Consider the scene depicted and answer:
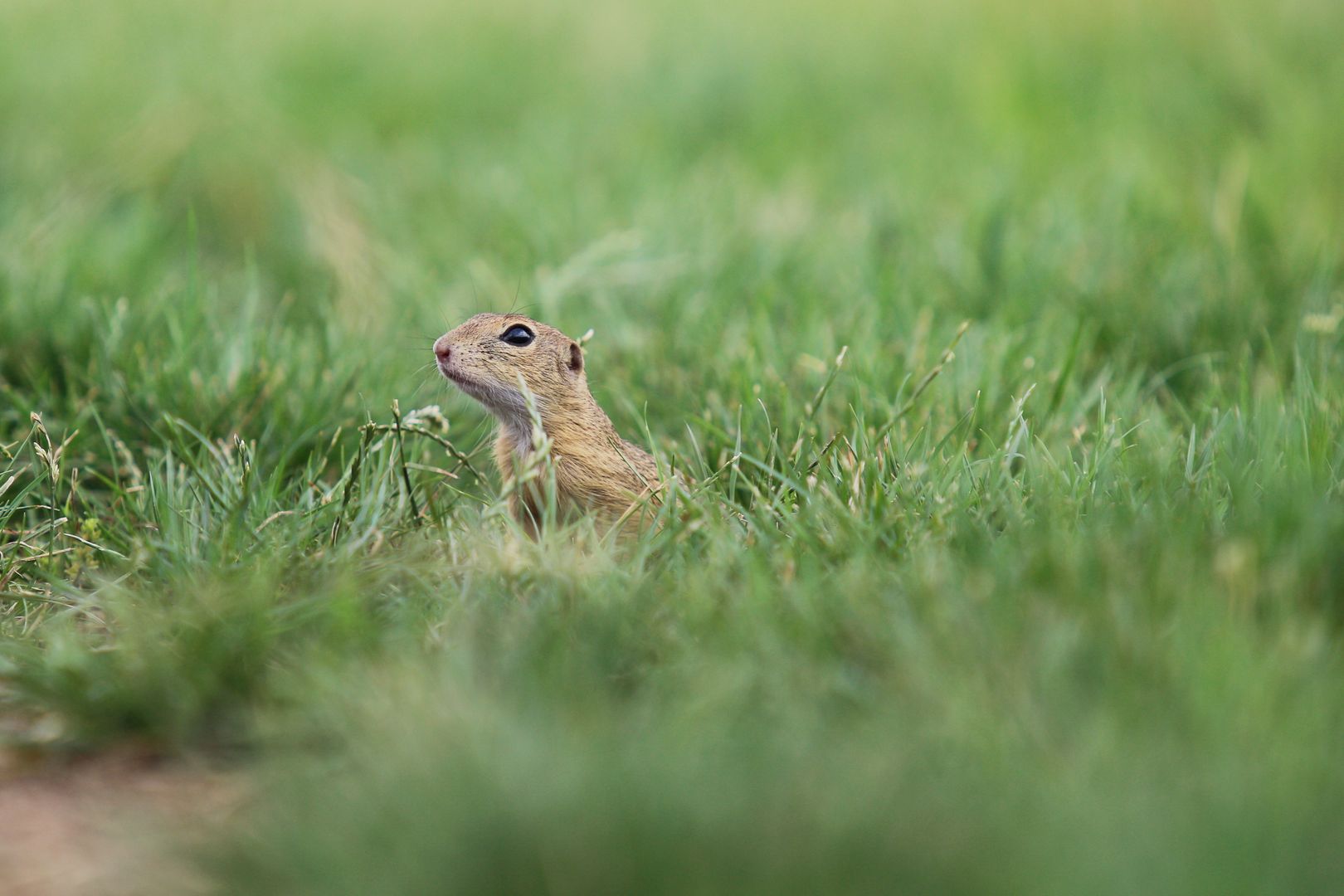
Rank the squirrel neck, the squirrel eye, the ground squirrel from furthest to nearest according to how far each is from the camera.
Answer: the squirrel eye < the squirrel neck < the ground squirrel

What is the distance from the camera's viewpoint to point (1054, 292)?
165 inches

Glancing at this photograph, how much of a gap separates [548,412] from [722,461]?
607mm

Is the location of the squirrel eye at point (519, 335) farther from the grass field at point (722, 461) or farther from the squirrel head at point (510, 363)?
the grass field at point (722, 461)

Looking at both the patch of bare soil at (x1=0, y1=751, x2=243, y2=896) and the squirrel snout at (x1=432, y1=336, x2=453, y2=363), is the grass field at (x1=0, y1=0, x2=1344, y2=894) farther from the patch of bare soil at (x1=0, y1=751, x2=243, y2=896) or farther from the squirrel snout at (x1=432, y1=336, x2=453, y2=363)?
the squirrel snout at (x1=432, y1=336, x2=453, y2=363)

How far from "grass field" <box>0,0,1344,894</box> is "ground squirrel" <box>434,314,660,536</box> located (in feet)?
0.47

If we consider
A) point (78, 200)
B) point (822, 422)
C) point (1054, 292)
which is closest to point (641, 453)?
point (822, 422)

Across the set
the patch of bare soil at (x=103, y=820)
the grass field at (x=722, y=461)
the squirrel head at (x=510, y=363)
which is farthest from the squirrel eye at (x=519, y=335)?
the patch of bare soil at (x=103, y=820)

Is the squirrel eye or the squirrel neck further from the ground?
the squirrel eye

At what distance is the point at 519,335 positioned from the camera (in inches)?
133

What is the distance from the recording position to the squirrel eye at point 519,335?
11.0 ft

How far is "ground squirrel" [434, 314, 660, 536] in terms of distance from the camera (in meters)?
3.08

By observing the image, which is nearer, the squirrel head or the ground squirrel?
the ground squirrel

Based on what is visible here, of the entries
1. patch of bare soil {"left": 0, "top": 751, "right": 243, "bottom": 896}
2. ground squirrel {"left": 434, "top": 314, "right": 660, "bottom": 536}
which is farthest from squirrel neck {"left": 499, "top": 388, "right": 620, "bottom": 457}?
patch of bare soil {"left": 0, "top": 751, "right": 243, "bottom": 896}

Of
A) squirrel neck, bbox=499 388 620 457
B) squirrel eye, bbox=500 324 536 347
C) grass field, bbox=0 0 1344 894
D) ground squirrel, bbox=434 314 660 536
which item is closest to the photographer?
grass field, bbox=0 0 1344 894
